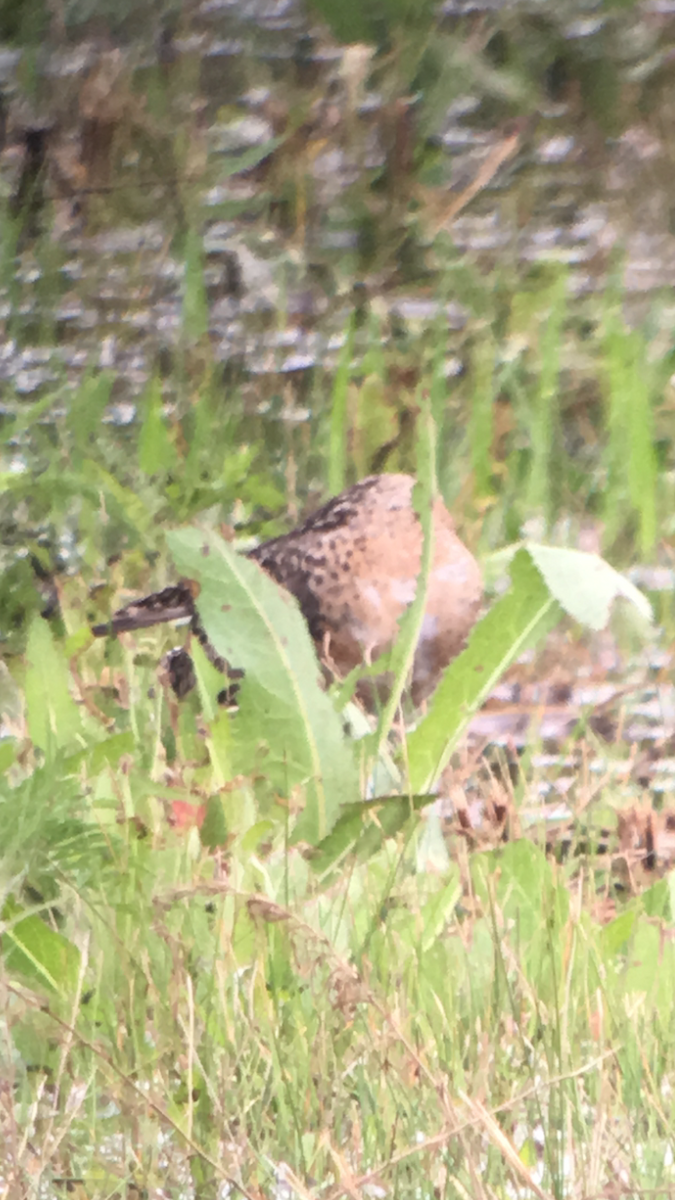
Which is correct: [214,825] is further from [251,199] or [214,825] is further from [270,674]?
[251,199]

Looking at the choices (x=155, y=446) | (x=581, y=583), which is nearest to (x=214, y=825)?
(x=581, y=583)

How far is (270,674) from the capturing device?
1509 mm

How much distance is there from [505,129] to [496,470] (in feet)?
2.00

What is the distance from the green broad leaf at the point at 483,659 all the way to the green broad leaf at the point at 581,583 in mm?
34

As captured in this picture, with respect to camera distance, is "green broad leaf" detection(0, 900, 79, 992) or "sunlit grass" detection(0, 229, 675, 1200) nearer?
"sunlit grass" detection(0, 229, 675, 1200)

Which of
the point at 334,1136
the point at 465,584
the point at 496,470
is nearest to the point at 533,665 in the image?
the point at 465,584

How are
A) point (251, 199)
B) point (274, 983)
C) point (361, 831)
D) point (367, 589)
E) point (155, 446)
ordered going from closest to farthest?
point (274, 983) < point (361, 831) < point (367, 589) < point (155, 446) < point (251, 199)

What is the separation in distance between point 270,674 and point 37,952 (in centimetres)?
45

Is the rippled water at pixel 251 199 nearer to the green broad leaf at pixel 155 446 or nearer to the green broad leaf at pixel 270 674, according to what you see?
the green broad leaf at pixel 155 446

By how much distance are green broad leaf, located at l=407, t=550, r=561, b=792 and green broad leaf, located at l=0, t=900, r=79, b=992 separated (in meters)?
0.47

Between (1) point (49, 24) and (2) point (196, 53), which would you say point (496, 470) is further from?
(1) point (49, 24)

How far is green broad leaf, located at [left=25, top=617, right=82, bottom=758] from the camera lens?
5.05 ft

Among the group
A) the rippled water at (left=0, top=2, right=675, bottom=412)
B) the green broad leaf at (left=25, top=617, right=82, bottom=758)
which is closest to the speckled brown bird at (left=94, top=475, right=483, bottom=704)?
the green broad leaf at (left=25, top=617, right=82, bottom=758)

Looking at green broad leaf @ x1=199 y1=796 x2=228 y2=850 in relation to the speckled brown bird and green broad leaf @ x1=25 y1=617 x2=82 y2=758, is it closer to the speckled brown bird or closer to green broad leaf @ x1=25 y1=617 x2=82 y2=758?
green broad leaf @ x1=25 y1=617 x2=82 y2=758
